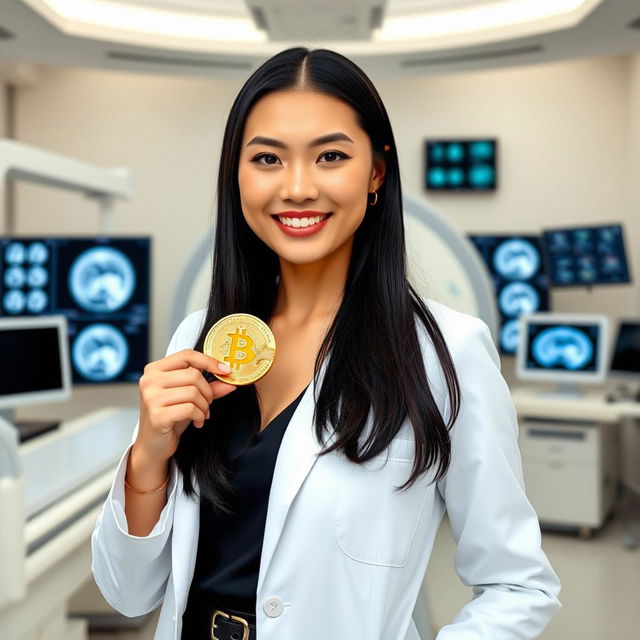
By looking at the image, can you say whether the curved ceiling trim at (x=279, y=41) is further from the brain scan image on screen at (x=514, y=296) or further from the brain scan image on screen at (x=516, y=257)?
the brain scan image on screen at (x=514, y=296)

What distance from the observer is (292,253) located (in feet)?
3.50

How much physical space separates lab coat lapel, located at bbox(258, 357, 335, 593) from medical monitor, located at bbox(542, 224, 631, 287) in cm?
449

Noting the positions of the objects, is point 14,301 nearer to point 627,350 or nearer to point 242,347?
point 242,347

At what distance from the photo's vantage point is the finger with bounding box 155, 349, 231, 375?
102 centimetres

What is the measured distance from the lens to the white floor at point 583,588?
3.49 m

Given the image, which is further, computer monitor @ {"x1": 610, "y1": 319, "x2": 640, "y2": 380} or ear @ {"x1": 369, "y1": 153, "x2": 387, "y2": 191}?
computer monitor @ {"x1": 610, "y1": 319, "x2": 640, "y2": 380}

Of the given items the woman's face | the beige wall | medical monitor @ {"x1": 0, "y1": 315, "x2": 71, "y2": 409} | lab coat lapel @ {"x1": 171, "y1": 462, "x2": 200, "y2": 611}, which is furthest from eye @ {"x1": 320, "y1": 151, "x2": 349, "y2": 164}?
the beige wall

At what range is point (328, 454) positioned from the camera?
3.35 ft

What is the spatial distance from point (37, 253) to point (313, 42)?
5.68 feet

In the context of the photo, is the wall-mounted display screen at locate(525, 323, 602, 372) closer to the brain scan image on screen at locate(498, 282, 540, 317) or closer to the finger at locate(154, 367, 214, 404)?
the brain scan image on screen at locate(498, 282, 540, 317)

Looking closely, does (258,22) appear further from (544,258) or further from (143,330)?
(544,258)

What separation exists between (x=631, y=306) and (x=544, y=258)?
86 cm

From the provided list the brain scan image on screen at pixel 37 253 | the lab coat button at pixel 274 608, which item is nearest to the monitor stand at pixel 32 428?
the brain scan image on screen at pixel 37 253

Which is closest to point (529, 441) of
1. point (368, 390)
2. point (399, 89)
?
point (399, 89)
